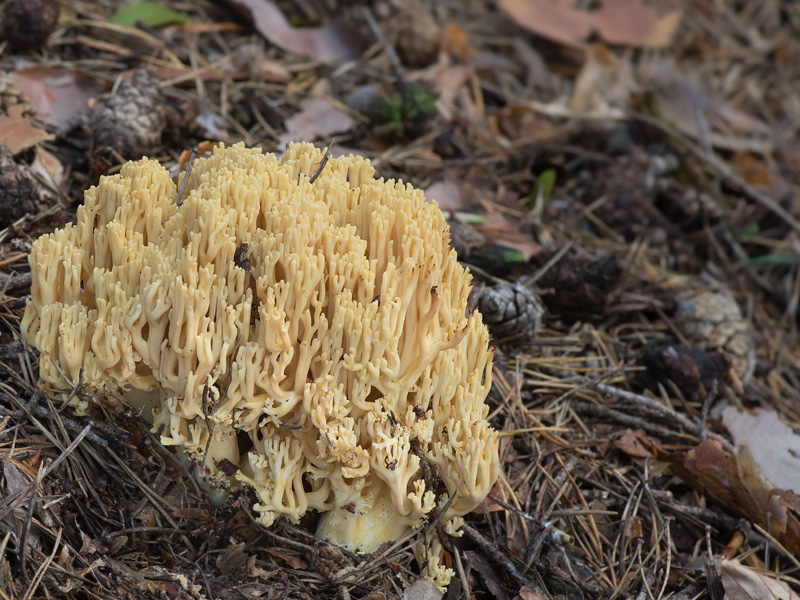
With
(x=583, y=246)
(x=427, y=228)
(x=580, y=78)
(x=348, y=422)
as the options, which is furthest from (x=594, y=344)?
(x=580, y=78)

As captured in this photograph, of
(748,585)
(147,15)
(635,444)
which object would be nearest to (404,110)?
(147,15)

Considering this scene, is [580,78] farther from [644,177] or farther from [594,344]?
[594,344]

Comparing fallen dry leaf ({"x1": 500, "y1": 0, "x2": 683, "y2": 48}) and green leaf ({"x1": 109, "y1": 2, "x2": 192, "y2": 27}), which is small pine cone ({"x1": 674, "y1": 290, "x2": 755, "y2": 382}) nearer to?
fallen dry leaf ({"x1": 500, "y1": 0, "x2": 683, "y2": 48})

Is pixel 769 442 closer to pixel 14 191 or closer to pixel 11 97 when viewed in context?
pixel 14 191

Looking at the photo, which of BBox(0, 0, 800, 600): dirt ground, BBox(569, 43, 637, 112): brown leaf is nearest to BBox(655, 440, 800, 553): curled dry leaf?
BBox(0, 0, 800, 600): dirt ground

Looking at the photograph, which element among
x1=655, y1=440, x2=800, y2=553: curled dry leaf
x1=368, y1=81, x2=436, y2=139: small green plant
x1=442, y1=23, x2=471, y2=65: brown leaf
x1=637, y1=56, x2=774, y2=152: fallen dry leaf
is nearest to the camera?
x1=655, y1=440, x2=800, y2=553: curled dry leaf

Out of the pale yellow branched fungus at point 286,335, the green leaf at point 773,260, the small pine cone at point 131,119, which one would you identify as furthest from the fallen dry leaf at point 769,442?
the small pine cone at point 131,119
